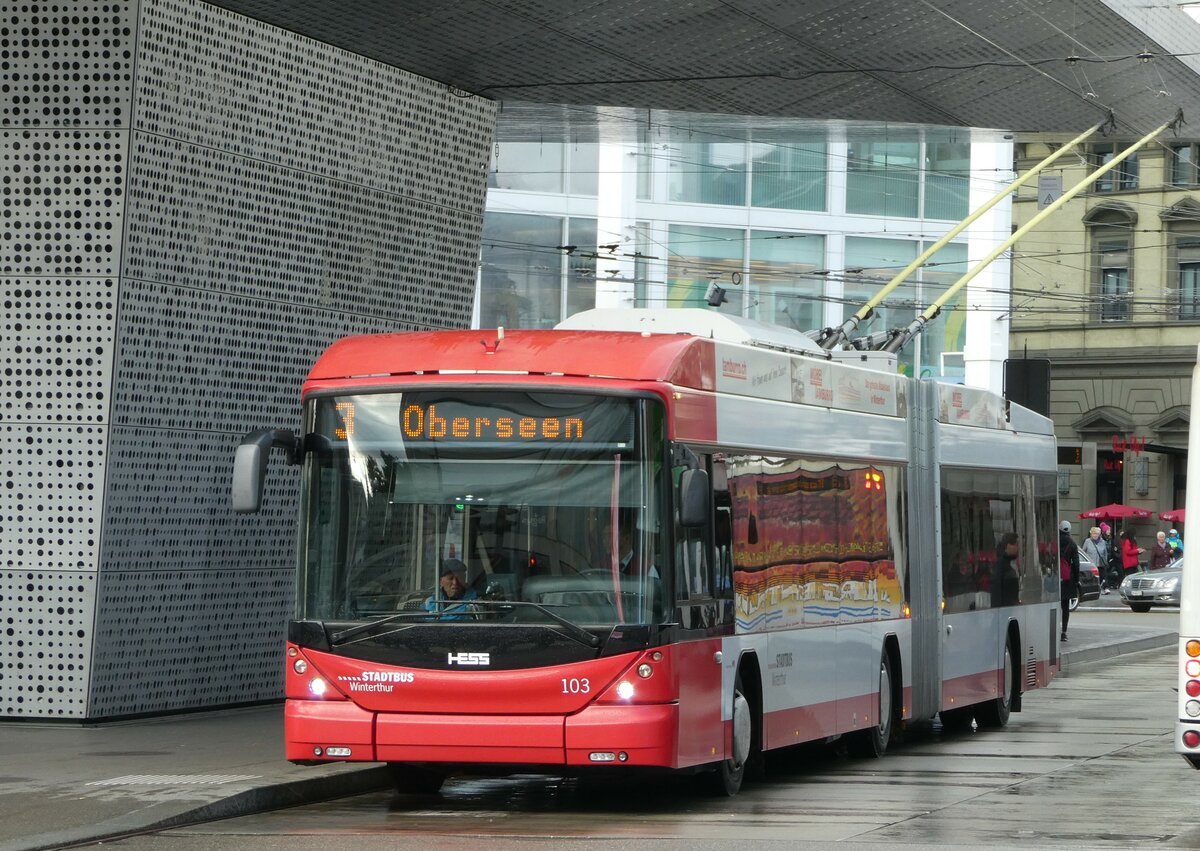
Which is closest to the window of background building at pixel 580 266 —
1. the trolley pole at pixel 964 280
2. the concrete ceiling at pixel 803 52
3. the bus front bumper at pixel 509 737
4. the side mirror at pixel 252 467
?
the concrete ceiling at pixel 803 52

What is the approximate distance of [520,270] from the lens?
4400 cm

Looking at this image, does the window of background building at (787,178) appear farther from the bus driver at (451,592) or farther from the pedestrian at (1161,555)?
the bus driver at (451,592)

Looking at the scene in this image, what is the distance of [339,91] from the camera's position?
59.0 ft

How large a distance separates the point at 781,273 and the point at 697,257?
1.89 meters

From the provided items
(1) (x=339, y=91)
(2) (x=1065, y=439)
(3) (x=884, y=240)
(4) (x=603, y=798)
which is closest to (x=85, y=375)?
(1) (x=339, y=91)

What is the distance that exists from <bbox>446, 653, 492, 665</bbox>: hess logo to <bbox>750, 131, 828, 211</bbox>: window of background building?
1350 inches

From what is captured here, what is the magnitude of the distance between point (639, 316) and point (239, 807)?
452 centimetres

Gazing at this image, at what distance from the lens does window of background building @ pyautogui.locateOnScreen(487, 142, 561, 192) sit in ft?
142

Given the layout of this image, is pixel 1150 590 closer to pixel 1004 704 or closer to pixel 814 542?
pixel 1004 704

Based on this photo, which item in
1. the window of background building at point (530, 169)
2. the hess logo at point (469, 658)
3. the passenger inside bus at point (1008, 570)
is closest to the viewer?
the hess logo at point (469, 658)

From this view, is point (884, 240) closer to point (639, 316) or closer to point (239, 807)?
point (639, 316)

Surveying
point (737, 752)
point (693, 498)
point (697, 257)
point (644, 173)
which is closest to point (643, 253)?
point (697, 257)

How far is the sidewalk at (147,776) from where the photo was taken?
1091 cm

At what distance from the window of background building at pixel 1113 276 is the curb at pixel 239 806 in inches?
1865
